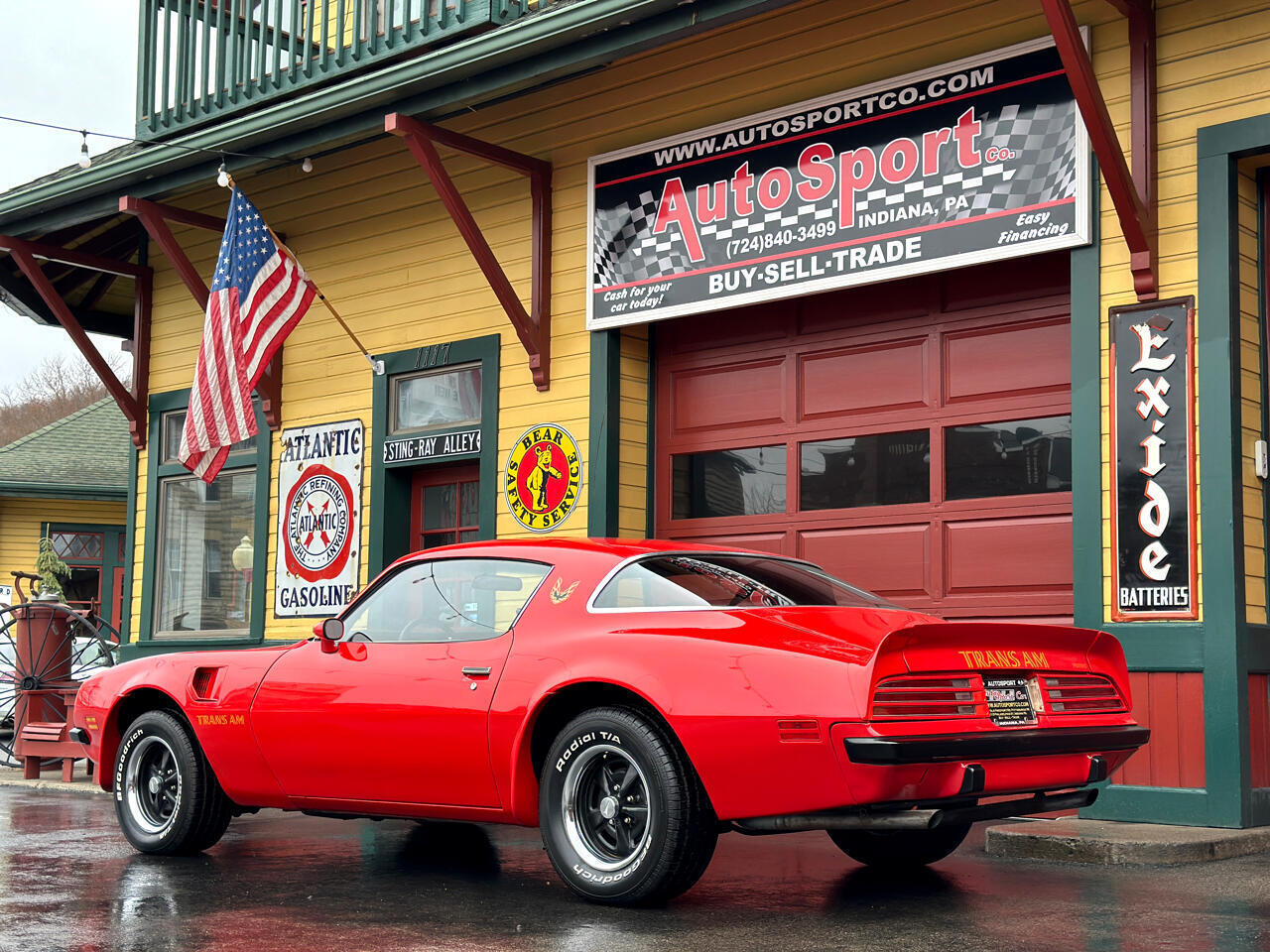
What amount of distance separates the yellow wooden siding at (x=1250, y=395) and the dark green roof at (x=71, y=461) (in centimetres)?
2116

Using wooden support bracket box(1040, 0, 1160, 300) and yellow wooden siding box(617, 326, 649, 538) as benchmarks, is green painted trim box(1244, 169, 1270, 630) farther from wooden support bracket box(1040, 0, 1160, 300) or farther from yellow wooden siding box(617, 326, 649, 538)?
yellow wooden siding box(617, 326, 649, 538)

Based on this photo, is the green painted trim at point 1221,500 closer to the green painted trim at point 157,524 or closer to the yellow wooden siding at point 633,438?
the yellow wooden siding at point 633,438

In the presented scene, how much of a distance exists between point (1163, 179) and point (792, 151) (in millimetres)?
2424

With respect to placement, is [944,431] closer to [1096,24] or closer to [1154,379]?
[1154,379]

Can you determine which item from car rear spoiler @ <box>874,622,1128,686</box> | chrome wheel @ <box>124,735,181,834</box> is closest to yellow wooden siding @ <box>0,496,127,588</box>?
chrome wheel @ <box>124,735,181,834</box>

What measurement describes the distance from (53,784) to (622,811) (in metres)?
7.54

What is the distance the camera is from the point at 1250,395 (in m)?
8.11

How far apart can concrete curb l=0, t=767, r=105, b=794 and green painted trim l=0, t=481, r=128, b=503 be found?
13475 mm

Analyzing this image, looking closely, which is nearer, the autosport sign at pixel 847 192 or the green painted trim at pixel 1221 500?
the green painted trim at pixel 1221 500

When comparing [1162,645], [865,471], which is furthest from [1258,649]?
[865,471]

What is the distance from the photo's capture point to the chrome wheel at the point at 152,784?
291 inches

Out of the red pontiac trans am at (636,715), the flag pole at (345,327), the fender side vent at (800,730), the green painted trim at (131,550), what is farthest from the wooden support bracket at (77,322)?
the fender side vent at (800,730)

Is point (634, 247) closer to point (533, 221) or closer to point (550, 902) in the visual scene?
point (533, 221)

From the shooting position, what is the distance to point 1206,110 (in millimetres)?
8164
